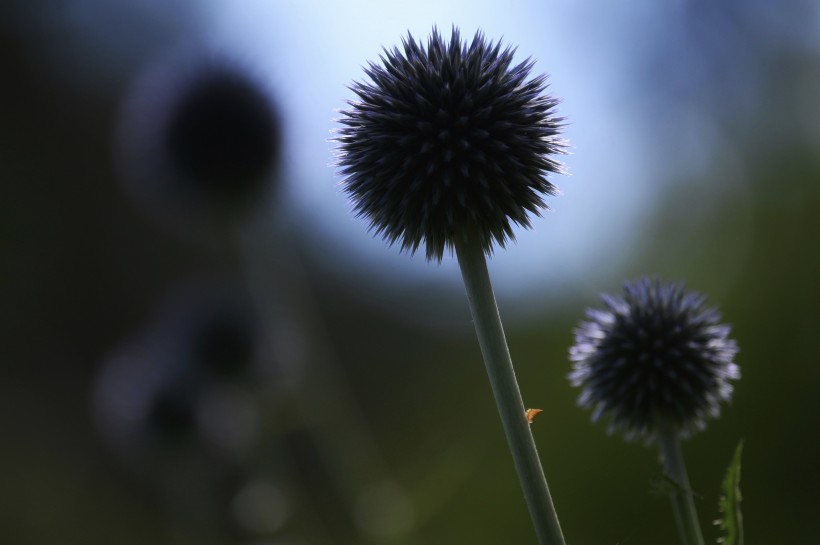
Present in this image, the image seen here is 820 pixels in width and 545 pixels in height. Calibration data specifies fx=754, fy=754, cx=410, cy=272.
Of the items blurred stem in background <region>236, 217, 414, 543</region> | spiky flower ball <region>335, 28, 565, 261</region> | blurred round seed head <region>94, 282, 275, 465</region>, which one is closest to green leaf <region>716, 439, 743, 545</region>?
spiky flower ball <region>335, 28, 565, 261</region>

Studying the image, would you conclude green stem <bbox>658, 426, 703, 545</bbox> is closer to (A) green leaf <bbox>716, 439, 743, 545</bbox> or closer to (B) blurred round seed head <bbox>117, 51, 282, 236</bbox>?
(A) green leaf <bbox>716, 439, 743, 545</bbox>

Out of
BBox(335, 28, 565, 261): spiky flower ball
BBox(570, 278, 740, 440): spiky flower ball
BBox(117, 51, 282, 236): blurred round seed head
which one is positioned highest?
BBox(117, 51, 282, 236): blurred round seed head

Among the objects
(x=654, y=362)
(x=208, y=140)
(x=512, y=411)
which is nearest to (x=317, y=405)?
(x=208, y=140)

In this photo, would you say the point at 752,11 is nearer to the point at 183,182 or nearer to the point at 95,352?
the point at 183,182

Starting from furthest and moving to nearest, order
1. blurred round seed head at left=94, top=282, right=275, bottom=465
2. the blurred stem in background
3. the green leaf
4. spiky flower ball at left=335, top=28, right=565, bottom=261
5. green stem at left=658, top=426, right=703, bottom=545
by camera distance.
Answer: blurred round seed head at left=94, top=282, right=275, bottom=465 → the blurred stem in background → spiky flower ball at left=335, top=28, right=565, bottom=261 → green stem at left=658, top=426, right=703, bottom=545 → the green leaf

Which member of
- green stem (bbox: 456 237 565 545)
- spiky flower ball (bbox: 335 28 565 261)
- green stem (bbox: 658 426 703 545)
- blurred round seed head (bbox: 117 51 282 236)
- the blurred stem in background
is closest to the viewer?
green stem (bbox: 456 237 565 545)

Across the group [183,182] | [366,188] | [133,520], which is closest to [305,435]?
[133,520]

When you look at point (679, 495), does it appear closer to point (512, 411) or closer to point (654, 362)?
point (512, 411)

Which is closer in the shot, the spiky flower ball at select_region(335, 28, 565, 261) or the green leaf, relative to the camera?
→ the green leaf
